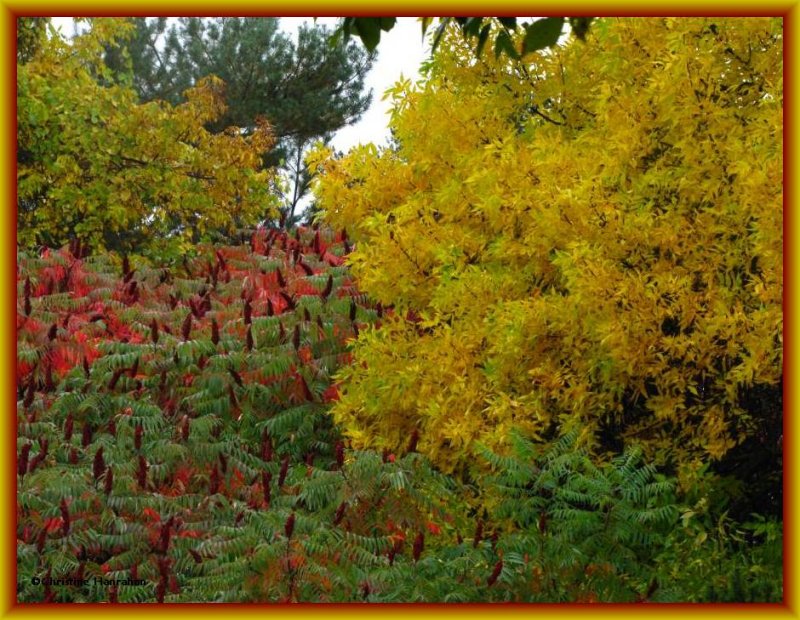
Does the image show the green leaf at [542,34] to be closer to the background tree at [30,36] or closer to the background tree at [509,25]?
the background tree at [509,25]

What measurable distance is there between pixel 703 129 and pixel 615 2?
10.4 ft

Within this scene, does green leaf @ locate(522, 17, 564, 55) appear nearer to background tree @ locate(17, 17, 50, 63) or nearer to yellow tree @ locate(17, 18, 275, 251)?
yellow tree @ locate(17, 18, 275, 251)

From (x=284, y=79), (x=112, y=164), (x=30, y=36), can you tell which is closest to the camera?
(x=112, y=164)

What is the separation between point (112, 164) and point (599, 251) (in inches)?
410

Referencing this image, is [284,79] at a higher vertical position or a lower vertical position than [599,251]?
higher

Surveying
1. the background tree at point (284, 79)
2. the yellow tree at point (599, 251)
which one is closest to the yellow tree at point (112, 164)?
the yellow tree at point (599, 251)

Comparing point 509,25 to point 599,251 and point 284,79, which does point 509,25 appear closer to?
point 599,251

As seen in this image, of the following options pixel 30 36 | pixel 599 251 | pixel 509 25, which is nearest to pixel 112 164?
pixel 30 36

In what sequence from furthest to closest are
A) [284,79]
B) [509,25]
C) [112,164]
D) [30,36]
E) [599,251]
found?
[284,79] < [30,36] < [112,164] < [599,251] < [509,25]

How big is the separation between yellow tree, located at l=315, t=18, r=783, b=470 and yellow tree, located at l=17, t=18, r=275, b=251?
23.9 feet

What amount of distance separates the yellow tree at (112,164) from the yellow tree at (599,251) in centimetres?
727

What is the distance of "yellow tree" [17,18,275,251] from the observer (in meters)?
16.0

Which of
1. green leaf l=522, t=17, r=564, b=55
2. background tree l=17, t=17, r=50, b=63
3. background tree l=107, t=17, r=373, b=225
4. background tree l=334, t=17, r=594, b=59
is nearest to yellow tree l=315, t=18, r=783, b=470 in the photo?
background tree l=334, t=17, r=594, b=59

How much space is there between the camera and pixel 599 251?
26.1 ft
